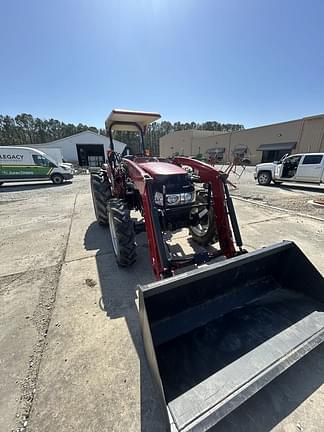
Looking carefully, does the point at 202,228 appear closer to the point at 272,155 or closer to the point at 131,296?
the point at 131,296

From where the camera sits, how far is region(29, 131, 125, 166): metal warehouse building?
26.9 meters

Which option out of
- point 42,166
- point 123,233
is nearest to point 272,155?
point 42,166

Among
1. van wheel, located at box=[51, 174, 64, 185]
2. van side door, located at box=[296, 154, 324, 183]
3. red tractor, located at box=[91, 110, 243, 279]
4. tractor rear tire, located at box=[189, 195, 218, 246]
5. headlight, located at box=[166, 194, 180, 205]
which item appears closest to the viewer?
red tractor, located at box=[91, 110, 243, 279]

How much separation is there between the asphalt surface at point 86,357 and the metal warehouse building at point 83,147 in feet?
85.8

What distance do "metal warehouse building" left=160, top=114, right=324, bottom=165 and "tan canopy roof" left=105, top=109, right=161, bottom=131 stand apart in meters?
13.7

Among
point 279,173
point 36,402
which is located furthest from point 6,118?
point 36,402

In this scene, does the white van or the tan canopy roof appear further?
the white van

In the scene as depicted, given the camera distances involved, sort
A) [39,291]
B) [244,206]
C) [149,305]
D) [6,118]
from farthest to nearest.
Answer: [6,118] < [244,206] < [39,291] < [149,305]

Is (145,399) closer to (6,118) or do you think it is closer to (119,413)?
(119,413)

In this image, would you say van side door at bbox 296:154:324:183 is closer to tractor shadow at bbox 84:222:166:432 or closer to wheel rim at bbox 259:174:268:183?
wheel rim at bbox 259:174:268:183

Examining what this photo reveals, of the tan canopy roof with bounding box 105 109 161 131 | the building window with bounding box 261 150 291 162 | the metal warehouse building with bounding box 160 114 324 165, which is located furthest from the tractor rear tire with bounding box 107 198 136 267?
the building window with bounding box 261 150 291 162

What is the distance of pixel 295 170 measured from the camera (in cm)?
1016

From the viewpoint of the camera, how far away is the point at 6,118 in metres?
49.9

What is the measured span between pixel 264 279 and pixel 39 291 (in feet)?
8.92
